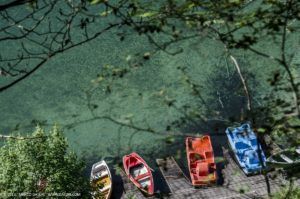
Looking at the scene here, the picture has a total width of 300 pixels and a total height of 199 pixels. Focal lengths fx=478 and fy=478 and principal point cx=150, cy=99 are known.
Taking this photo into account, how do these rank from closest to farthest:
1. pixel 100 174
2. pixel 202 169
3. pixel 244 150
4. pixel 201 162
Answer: pixel 202 169 < pixel 201 162 < pixel 244 150 < pixel 100 174

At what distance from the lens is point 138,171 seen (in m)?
17.8

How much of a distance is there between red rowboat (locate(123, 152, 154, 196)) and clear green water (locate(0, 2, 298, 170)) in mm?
544

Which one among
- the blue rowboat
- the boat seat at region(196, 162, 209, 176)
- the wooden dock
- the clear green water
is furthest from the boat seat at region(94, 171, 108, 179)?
the blue rowboat

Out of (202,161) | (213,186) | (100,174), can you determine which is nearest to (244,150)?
(202,161)

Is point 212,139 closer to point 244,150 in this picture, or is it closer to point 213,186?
point 244,150

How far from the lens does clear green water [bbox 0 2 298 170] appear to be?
762 inches

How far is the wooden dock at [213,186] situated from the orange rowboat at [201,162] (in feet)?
1.10

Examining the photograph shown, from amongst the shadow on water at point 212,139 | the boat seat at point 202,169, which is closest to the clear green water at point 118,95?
the shadow on water at point 212,139

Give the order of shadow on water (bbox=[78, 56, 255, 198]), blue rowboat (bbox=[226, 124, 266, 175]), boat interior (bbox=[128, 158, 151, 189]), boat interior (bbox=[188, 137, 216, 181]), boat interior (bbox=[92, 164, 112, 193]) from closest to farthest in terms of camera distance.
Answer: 1. blue rowboat (bbox=[226, 124, 266, 175])
2. boat interior (bbox=[188, 137, 216, 181])
3. boat interior (bbox=[128, 158, 151, 189])
4. boat interior (bbox=[92, 164, 112, 193])
5. shadow on water (bbox=[78, 56, 255, 198])

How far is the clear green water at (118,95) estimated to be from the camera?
19.3 meters

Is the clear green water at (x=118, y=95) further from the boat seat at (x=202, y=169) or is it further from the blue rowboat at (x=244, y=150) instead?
the boat seat at (x=202, y=169)

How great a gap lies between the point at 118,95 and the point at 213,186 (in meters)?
6.56

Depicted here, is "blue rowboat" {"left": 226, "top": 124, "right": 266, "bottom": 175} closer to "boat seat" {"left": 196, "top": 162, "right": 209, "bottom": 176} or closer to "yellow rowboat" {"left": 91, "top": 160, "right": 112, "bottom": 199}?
"boat seat" {"left": 196, "top": 162, "right": 209, "bottom": 176}

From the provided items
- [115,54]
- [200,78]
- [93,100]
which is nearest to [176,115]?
[200,78]
